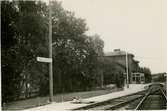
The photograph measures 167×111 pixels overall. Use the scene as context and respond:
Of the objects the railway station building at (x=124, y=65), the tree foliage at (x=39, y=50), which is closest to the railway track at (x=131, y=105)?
the tree foliage at (x=39, y=50)

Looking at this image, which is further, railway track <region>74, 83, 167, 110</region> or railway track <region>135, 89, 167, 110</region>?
railway track <region>74, 83, 167, 110</region>

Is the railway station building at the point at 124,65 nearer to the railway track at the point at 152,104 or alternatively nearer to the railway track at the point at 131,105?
the railway track at the point at 152,104

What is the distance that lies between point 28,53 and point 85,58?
43.2ft

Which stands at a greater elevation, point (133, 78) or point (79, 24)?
point (79, 24)

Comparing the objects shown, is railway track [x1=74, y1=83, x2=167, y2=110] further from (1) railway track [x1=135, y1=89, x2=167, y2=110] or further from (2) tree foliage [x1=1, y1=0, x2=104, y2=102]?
(2) tree foliage [x1=1, y1=0, x2=104, y2=102]

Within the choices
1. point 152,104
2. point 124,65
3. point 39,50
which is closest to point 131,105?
point 152,104

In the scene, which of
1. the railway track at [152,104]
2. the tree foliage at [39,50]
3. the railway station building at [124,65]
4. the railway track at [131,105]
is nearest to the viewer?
the railway track at [152,104]

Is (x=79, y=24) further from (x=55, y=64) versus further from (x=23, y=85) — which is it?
(x=23, y=85)

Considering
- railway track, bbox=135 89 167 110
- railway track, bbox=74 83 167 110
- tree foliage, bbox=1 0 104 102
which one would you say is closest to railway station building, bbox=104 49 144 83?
tree foliage, bbox=1 0 104 102

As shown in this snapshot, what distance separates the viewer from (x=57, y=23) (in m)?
33.3

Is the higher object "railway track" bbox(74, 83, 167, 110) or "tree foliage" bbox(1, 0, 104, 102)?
"tree foliage" bbox(1, 0, 104, 102)

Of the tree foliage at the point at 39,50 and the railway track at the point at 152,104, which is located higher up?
the tree foliage at the point at 39,50

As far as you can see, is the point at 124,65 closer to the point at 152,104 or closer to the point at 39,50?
the point at 39,50

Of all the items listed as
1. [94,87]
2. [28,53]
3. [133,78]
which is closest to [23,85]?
[28,53]
